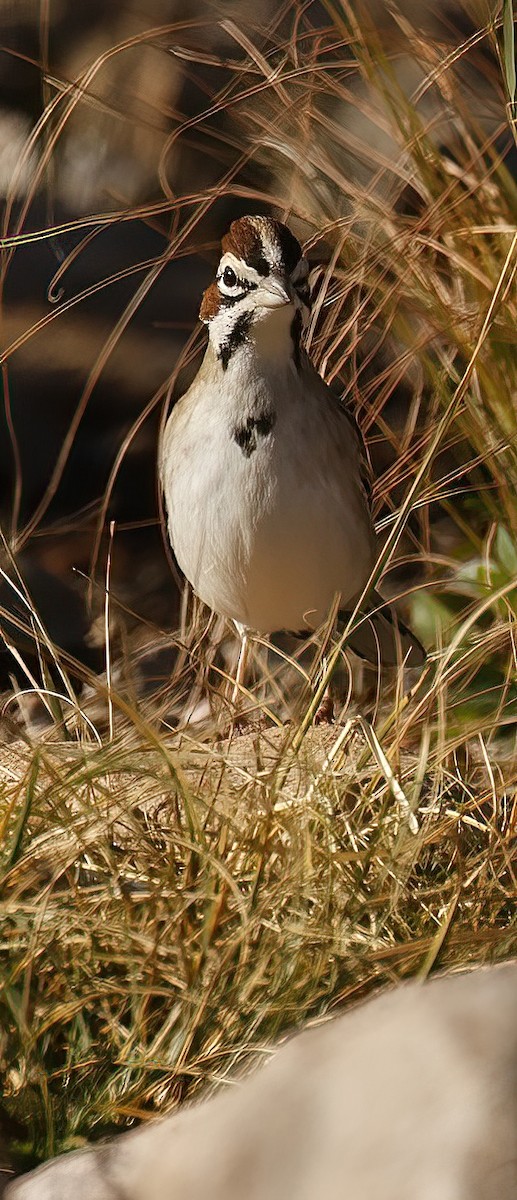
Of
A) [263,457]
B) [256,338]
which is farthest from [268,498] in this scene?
[256,338]

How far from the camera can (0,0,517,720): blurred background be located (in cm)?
201

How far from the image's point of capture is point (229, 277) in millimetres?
1975

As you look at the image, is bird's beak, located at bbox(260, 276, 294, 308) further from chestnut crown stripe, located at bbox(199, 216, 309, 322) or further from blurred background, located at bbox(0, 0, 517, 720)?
blurred background, located at bbox(0, 0, 517, 720)

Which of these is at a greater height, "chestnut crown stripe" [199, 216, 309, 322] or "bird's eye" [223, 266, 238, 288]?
"chestnut crown stripe" [199, 216, 309, 322]

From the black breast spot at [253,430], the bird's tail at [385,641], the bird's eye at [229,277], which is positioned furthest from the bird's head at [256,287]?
the bird's tail at [385,641]

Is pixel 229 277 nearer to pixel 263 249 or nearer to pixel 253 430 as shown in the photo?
pixel 263 249

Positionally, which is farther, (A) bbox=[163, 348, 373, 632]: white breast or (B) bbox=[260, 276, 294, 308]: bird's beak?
(A) bbox=[163, 348, 373, 632]: white breast

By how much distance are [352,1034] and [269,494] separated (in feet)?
3.22

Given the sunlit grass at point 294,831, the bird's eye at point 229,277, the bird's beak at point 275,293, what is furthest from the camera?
the bird's eye at point 229,277

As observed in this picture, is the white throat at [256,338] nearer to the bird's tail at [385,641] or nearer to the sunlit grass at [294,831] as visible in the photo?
the sunlit grass at [294,831]

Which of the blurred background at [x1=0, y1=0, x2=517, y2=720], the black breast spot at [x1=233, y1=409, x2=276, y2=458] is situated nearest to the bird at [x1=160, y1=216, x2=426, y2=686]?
the black breast spot at [x1=233, y1=409, x2=276, y2=458]

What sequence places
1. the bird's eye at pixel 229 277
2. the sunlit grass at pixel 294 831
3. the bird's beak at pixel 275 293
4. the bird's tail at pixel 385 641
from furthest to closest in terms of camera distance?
the bird's tail at pixel 385 641 → the bird's eye at pixel 229 277 → the bird's beak at pixel 275 293 → the sunlit grass at pixel 294 831

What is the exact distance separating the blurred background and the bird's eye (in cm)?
26

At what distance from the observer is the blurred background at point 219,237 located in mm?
2008
